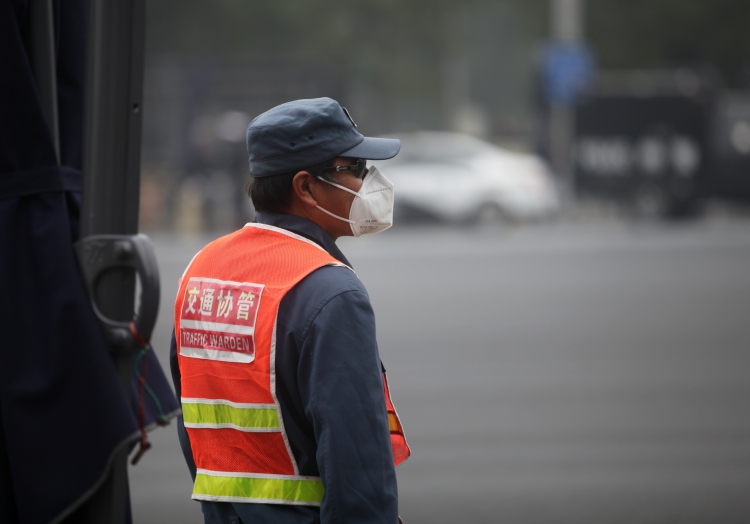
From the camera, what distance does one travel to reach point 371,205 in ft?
7.54

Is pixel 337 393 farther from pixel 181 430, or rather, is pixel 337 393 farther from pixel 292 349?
pixel 181 430

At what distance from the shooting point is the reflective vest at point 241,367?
201cm

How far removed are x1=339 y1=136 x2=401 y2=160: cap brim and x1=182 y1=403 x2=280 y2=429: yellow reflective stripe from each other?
1.91ft

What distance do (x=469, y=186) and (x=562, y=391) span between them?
13.9m

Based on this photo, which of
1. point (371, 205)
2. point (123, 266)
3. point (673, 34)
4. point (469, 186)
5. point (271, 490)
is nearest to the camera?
point (123, 266)

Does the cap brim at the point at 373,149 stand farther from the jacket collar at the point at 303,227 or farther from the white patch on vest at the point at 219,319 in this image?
the white patch on vest at the point at 219,319

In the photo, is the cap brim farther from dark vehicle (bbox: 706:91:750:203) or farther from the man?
dark vehicle (bbox: 706:91:750:203)

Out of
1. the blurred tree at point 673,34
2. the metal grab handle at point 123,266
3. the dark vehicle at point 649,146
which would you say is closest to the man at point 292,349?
the metal grab handle at point 123,266

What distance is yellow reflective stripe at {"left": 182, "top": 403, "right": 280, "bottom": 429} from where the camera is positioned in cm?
201

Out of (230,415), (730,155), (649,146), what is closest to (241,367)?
(230,415)

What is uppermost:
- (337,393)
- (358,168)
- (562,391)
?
(358,168)

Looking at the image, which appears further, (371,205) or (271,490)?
(371,205)

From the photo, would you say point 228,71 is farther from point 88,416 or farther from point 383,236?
point 88,416

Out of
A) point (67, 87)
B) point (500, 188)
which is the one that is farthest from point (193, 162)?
point (67, 87)
